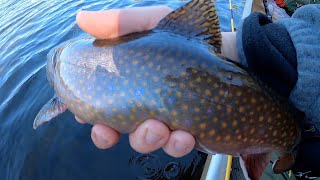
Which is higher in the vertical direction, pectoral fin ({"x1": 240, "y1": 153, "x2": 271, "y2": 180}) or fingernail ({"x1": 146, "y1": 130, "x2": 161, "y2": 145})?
fingernail ({"x1": 146, "y1": 130, "x2": 161, "y2": 145})

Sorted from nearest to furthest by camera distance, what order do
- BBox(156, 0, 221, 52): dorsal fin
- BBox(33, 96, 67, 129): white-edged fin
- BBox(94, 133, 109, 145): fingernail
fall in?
BBox(156, 0, 221, 52): dorsal fin
BBox(94, 133, 109, 145): fingernail
BBox(33, 96, 67, 129): white-edged fin

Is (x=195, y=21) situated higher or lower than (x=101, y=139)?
higher

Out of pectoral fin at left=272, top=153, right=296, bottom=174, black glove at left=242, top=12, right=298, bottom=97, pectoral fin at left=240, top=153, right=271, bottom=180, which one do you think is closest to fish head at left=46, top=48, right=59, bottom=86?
black glove at left=242, top=12, right=298, bottom=97

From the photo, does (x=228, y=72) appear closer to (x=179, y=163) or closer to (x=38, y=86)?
(x=179, y=163)

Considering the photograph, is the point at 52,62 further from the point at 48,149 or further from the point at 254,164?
the point at 48,149

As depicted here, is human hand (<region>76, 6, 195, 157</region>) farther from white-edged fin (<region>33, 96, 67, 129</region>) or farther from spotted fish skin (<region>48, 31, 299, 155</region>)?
white-edged fin (<region>33, 96, 67, 129</region>)

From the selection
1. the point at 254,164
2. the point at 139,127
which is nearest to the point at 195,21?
the point at 139,127

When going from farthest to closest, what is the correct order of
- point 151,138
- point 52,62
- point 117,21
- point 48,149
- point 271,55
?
point 48,149 → point 52,62 → point 117,21 → point 271,55 → point 151,138
